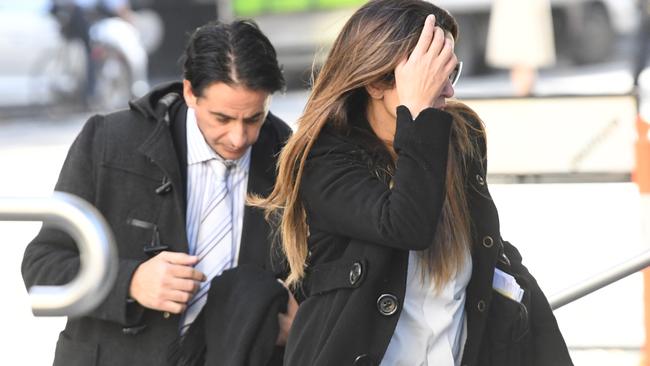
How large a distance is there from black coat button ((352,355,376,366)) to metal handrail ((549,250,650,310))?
1.25 m

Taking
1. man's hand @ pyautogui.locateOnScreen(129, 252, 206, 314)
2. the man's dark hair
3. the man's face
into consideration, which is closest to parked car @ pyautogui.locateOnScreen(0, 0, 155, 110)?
the man's dark hair

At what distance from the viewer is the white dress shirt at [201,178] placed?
3.22m

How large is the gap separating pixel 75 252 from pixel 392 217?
1.01m

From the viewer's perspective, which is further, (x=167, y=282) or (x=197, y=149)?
(x=197, y=149)

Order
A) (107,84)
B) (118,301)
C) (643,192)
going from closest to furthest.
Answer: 1. (118,301)
2. (643,192)
3. (107,84)

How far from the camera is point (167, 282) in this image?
302 cm

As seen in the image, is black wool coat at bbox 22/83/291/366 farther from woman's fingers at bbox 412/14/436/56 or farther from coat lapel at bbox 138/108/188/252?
woman's fingers at bbox 412/14/436/56

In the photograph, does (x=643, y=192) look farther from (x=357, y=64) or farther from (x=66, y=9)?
(x=66, y=9)

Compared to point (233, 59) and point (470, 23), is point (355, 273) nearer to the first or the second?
point (233, 59)

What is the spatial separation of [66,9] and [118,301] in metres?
11.6

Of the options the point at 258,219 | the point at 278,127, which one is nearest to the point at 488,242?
the point at 258,219

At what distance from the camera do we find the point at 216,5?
15.4 meters

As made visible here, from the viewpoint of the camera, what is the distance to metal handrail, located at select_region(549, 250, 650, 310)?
12.0ft

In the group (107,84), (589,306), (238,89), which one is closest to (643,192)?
(589,306)
